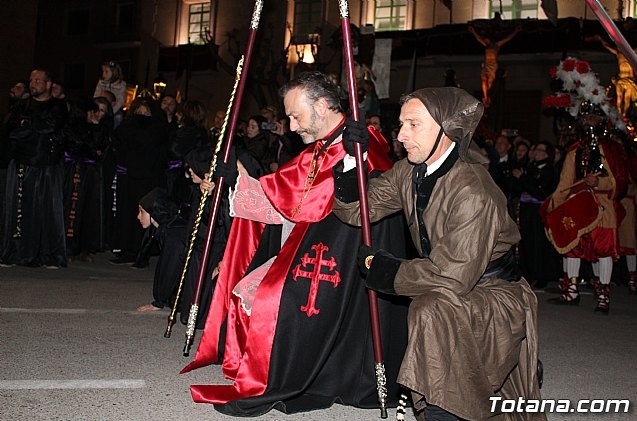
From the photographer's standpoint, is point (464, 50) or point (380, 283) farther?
point (464, 50)

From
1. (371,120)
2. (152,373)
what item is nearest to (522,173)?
(371,120)

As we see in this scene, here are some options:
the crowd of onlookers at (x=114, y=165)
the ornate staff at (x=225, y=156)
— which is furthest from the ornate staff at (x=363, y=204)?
the crowd of onlookers at (x=114, y=165)

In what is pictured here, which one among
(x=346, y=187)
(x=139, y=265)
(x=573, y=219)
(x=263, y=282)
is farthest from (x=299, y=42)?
(x=346, y=187)

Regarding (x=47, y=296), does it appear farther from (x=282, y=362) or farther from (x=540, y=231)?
(x=540, y=231)

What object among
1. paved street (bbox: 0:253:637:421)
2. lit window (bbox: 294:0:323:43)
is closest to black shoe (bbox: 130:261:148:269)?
paved street (bbox: 0:253:637:421)

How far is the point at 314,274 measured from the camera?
4.19 meters

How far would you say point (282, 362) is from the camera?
4.10m

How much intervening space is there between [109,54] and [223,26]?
8650 mm

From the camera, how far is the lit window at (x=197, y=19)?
34438mm

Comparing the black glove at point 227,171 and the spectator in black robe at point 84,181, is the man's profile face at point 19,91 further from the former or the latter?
the black glove at point 227,171

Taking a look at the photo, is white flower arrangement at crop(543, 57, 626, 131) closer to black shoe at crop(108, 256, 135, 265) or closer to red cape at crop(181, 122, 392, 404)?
red cape at crop(181, 122, 392, 404)

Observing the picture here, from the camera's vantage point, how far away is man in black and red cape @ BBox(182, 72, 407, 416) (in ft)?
13.5

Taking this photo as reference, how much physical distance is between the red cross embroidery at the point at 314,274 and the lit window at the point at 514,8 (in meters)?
23.2

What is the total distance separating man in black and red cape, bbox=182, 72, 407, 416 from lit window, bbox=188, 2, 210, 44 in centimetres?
3094
